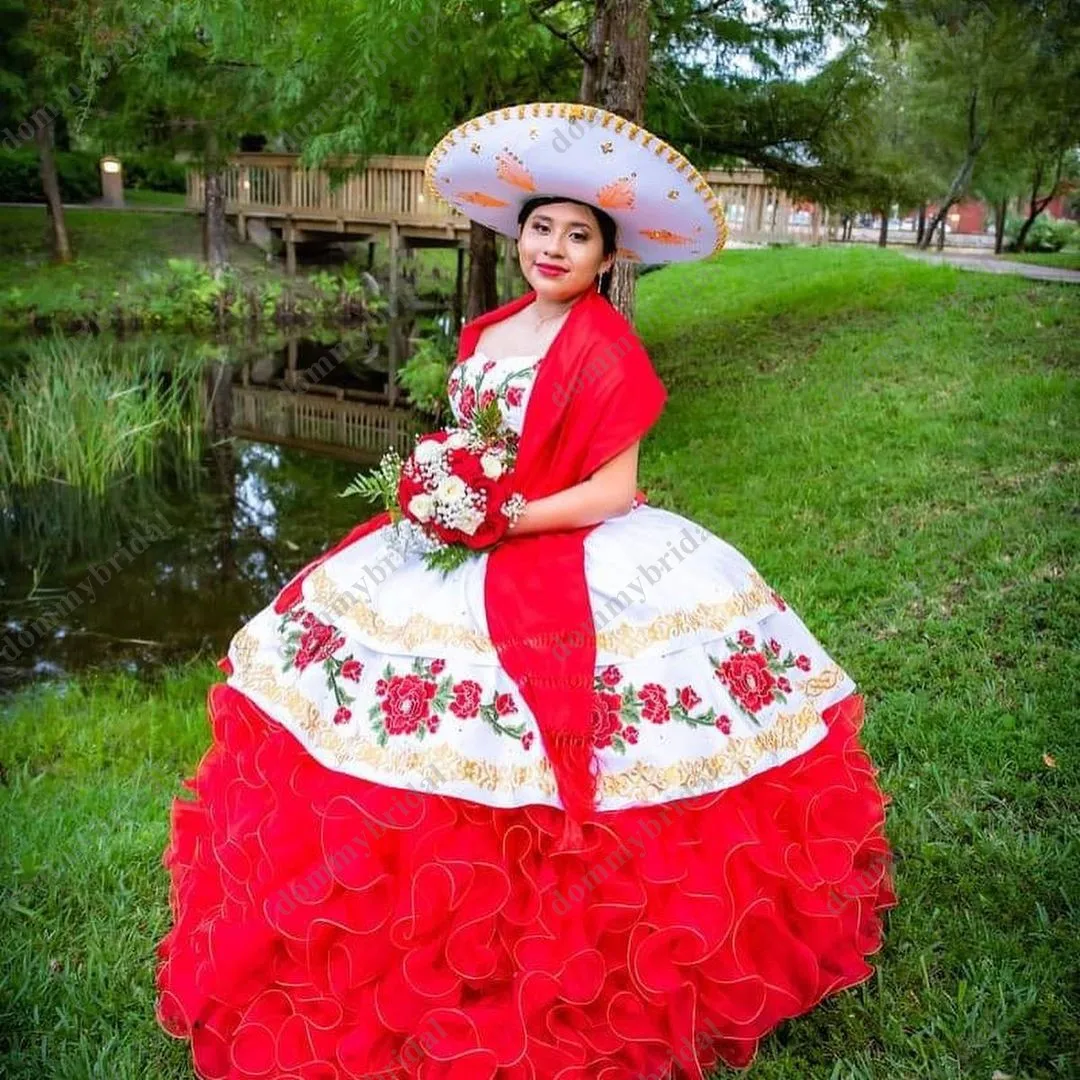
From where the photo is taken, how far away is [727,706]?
2.33m

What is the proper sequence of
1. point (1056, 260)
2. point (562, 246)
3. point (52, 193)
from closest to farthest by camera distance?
1. point (562, 246)
2. point (1056, 260)
3. point (52, 193)

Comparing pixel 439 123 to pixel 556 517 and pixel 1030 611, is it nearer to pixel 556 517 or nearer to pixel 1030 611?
pixel 1030 611

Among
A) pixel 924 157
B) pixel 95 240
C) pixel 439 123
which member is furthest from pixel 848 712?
pixel 924 157

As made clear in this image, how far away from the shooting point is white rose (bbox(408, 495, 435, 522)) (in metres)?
2.34

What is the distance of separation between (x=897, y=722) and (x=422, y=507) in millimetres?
2210

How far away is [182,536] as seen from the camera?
25.4 ft

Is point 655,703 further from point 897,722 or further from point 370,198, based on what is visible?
point 370,198

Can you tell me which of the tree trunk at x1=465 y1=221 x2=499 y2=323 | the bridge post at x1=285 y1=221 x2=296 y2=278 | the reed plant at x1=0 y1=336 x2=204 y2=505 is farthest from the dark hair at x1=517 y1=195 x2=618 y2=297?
the bridge post at x1=285 y1=221 x2=296 y2=278

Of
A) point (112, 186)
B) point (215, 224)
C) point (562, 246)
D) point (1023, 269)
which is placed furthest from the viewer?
point (112, 186)

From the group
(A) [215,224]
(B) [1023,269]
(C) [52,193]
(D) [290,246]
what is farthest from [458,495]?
(D) [290,246]

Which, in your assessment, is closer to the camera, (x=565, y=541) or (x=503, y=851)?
(x=503, y=851)

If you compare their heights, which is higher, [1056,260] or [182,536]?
[1056,260]

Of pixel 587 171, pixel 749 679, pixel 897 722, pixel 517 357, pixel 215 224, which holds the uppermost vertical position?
pixel 587 171

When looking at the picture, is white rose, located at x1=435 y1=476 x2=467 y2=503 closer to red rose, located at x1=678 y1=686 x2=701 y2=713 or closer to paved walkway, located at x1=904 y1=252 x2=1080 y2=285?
red rose, located at x1=678 y1=686 x2=701 y2=713
